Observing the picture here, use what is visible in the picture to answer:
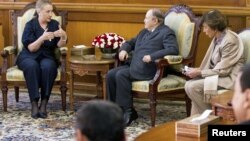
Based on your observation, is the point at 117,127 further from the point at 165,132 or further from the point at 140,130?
the point at 140,130

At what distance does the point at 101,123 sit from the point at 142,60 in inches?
142

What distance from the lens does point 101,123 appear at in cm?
186

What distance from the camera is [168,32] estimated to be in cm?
548

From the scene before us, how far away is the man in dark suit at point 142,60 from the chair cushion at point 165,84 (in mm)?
75

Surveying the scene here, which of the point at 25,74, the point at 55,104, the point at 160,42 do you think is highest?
the point at 160,42

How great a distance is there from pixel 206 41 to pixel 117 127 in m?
4.36

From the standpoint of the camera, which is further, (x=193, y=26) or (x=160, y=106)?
(x=160, y=106)

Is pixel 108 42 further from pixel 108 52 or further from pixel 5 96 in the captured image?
pixel 5 96

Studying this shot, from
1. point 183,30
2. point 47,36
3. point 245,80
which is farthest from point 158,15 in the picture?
point 245,80

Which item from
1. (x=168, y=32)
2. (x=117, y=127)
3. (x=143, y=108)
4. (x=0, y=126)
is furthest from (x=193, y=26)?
(x=117, y=127)

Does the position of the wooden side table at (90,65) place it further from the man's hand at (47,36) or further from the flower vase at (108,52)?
the man's hand at (47,36)

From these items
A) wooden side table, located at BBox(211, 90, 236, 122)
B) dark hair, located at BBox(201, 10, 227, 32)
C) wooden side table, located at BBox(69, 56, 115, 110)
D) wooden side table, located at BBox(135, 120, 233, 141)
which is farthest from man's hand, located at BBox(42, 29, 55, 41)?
wooden side table, located at BBox(135, 120, 233, 141)

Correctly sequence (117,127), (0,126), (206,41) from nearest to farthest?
(117,127), (0,126), (206,41)

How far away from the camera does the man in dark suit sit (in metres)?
5.40
